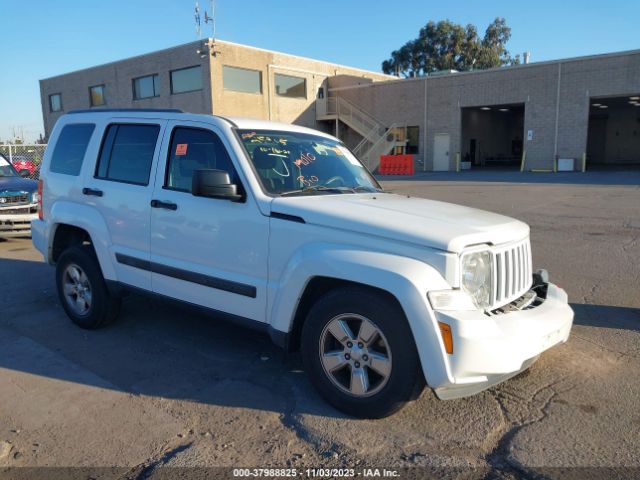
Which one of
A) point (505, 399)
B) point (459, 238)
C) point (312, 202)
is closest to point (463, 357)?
point (459, 238)

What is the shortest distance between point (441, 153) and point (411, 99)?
416 cm

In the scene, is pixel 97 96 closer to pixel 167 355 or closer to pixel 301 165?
pixel 167 355

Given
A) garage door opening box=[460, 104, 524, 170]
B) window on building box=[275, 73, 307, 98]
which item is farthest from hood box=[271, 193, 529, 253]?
window on building box=[275, 73, 307, 98]

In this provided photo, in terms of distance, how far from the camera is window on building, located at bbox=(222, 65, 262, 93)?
32406 mm

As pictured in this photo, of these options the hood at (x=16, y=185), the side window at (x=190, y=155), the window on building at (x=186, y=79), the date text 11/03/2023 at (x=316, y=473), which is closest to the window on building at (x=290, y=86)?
the window on building at (x=186, y=79)

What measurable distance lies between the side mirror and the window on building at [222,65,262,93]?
99.0 ft

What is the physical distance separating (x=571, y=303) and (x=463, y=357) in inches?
138

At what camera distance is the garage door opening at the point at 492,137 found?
37.3m

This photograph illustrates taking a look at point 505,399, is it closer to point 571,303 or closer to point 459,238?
point 459,238

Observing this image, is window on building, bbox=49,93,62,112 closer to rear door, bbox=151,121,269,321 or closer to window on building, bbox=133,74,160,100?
window on building, bbox=133,74,160,100

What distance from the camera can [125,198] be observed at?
4.71 meters

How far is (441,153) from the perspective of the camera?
112ft

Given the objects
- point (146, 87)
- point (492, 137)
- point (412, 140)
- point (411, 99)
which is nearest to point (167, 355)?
point (411, 99)

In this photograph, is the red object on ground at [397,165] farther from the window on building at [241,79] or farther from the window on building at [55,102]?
the window on building at [55,102]
